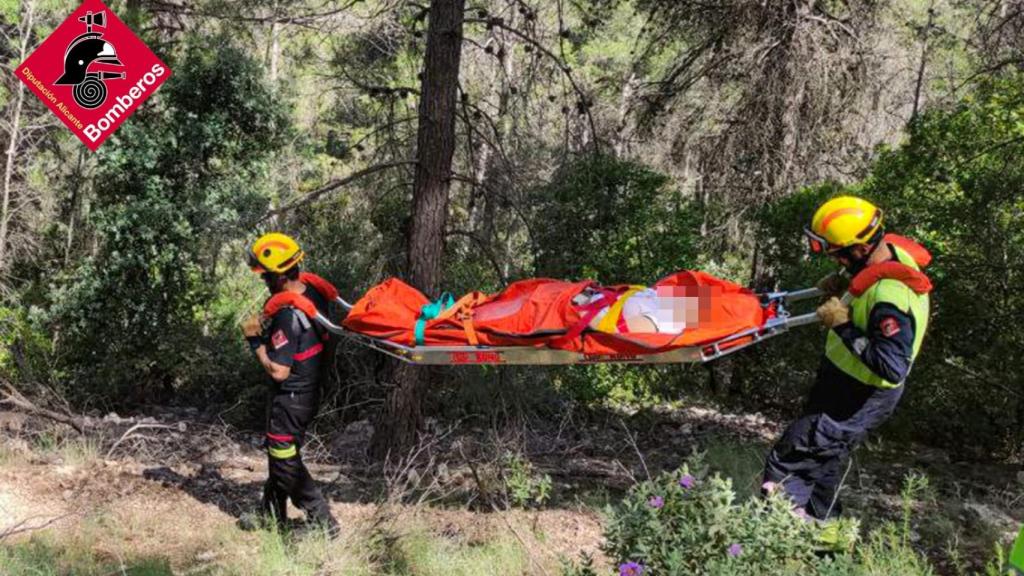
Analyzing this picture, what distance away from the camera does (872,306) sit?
4180mm

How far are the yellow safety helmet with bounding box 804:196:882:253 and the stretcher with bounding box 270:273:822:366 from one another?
426 mm

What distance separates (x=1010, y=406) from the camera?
303 inches

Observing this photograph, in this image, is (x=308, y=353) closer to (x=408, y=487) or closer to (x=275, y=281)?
(x=275, y=281)

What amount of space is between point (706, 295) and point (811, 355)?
5079 millimetres

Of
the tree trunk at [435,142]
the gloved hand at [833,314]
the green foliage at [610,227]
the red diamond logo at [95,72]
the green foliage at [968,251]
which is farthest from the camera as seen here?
the red diamond logo at [95,72]

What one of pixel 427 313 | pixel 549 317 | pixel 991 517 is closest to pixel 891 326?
pixel 549 317

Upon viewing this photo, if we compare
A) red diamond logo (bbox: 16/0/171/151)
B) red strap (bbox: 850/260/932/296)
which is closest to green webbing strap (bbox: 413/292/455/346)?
red strap (bbox: 850/260/932/296)

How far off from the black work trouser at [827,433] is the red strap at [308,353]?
9.56ft

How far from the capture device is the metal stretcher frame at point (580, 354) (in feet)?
14.8

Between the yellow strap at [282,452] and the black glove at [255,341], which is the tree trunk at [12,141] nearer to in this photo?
the black glove at [255,341]

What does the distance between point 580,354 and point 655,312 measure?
49 cm

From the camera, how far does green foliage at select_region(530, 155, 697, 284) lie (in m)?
9.52

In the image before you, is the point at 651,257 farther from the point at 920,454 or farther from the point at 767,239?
the point at 920,454

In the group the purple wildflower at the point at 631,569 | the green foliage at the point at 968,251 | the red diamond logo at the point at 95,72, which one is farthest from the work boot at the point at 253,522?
the red diamond logo at the point at 95,72
